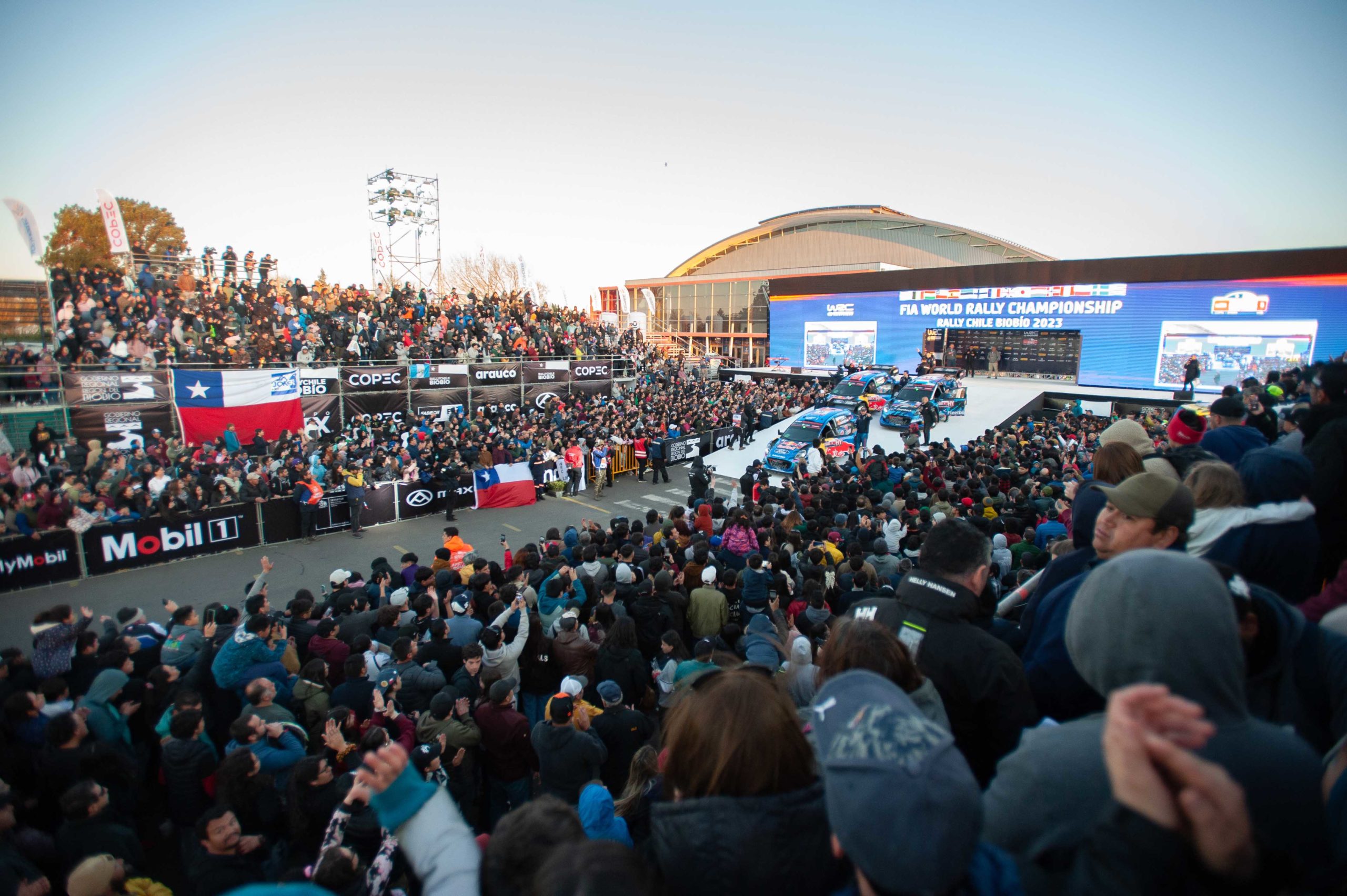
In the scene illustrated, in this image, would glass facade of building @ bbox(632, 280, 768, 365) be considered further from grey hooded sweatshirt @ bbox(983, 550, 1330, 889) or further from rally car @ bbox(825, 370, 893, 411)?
grey hooded sweatshirt @ bbox(983, 550, 1330, 889)

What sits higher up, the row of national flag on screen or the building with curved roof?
the building with curved roof

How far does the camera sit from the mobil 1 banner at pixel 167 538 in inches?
437

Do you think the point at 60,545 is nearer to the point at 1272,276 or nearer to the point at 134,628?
the point at 134,628

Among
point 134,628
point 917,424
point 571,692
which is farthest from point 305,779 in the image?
point 917,424

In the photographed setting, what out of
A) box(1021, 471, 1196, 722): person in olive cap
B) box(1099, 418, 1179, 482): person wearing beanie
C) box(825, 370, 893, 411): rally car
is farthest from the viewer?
box(825, 370, 893, 411): rally car

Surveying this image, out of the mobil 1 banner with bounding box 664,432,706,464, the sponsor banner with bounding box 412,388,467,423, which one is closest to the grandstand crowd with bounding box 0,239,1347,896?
the sponsor banner with bounding box 412,388,467,423

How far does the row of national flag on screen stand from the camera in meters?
14.2

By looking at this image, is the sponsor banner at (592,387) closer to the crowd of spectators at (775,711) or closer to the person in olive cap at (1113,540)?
the crowd of spectators at (775,711)

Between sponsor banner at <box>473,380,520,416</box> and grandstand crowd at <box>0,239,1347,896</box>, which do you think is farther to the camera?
sponsor banner at <box>473,380,520,416</box>

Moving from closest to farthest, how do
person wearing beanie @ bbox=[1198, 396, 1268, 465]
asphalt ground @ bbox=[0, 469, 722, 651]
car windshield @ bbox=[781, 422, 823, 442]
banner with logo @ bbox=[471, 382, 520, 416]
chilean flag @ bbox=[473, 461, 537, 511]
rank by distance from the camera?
person wearing beanie @ bbox=[1198, 396, 1268, 465]
asphalt ground @ bbox=[0, 469, 722, 651]
chilean flag @ bbox=[473, 461, 537, 511]
car windshield @ bbox=[781, 422, 823, 442]
banner with logo @ bbox=[471, 382, 520, 416]

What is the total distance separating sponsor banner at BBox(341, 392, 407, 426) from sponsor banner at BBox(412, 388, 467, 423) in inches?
16.2

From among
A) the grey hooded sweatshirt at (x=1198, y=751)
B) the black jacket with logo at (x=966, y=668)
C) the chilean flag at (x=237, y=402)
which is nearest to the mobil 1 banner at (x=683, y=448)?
the chilean flag at (x=237, y=402)

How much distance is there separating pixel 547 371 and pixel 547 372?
0.08ft

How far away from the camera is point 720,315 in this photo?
2147 inches
